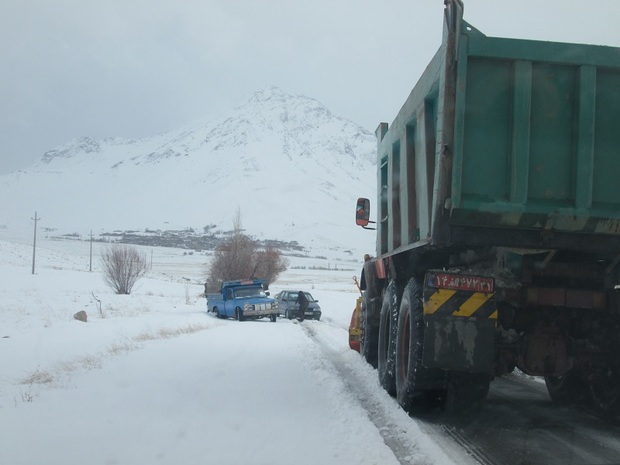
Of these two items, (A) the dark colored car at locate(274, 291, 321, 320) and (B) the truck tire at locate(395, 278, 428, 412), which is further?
(A) the dark colored car at locate(274, 291, 321, 320)

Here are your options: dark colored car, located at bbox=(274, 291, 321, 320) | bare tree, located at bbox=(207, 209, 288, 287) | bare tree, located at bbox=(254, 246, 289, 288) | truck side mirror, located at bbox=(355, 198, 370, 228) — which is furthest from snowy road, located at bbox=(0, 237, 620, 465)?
bare tree, located at bbox=(254, 246, 289, 288)

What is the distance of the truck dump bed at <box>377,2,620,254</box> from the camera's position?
19.8 ft

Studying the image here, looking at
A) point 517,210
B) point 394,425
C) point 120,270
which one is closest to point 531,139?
point 517,210

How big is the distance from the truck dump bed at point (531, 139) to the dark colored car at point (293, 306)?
86.8 feet

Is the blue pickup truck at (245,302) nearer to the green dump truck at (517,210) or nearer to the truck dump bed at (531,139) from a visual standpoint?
the green dump truck at (517,210)

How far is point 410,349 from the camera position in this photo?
7309mm

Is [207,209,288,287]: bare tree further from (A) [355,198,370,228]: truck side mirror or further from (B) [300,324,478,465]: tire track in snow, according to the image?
(B) [300,324,478,465]: tire track in snow

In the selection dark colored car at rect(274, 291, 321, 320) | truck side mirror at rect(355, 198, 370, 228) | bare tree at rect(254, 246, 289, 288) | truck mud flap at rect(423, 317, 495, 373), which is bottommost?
dark colored car at rect(274, 291, 321, 320)

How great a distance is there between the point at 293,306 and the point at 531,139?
27.7 m

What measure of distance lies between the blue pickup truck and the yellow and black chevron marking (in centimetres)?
2489

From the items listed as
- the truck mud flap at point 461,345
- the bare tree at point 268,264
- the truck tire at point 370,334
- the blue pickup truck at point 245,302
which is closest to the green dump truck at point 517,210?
the truck mud flap at point 461,345

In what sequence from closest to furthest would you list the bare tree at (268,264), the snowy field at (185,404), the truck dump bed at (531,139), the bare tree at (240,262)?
the snowy field at (185,404)
the truck dump bed at (531,139)
the bare tree at (240,262)
the bare tree at (268,264)

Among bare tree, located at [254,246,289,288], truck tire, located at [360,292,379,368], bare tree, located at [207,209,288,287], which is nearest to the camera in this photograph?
truck tire, located at [360,292,379,368]

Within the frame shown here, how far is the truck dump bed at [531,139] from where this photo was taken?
19.8 ft
